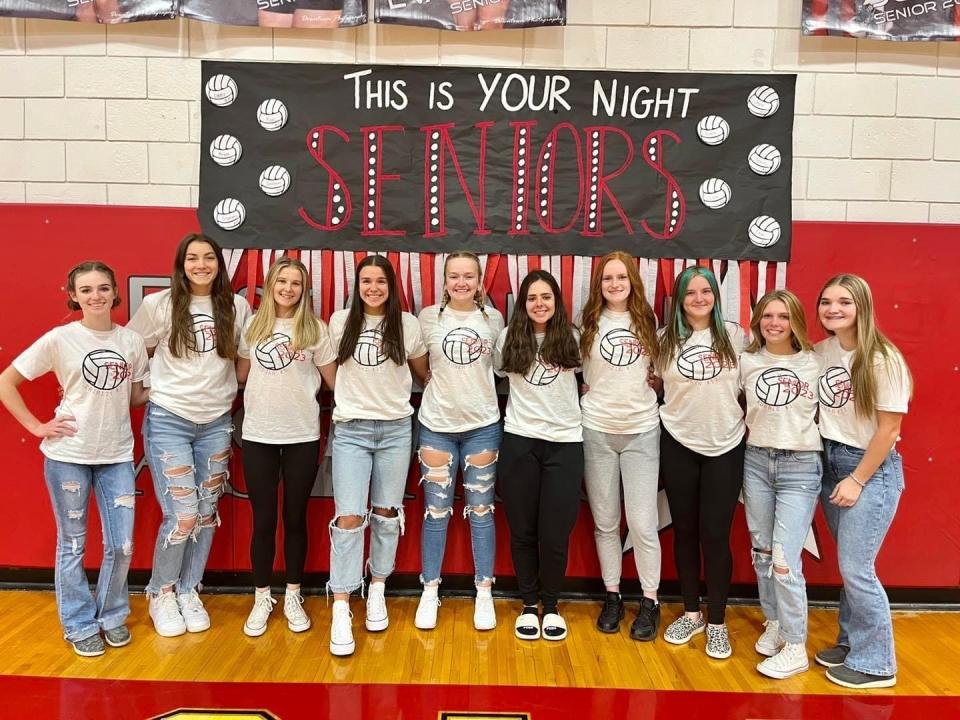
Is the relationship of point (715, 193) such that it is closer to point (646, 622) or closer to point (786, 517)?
point (786, 517)

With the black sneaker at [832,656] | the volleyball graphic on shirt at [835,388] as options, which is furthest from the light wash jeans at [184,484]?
the black sneaker at [832,656]

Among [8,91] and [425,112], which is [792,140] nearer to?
[425,112]

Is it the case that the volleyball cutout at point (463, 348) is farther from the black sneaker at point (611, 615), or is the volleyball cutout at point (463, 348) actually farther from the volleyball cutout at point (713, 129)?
the volleyball cutout at point (713, 129)

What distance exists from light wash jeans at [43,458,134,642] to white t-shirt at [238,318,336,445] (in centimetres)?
59

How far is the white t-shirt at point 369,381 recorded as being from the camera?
2885 mm

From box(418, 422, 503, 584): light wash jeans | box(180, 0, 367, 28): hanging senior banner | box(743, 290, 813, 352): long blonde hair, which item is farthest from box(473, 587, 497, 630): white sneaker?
box(180, 0, 367, 28): hanging senior banner

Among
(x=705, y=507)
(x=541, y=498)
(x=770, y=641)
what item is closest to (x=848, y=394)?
(x=705, y=507)

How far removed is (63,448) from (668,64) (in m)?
3.17

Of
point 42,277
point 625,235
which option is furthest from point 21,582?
point 625,235

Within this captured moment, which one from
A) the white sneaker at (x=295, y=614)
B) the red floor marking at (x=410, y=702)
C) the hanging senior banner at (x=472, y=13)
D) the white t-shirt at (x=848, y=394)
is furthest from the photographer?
the hanging senior banner at (x=472, y=13)

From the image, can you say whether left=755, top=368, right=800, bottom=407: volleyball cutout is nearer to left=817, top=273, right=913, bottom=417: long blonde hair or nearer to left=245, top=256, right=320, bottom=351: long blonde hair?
left=817, top=273, right=913, bottom=417: long blonde hair

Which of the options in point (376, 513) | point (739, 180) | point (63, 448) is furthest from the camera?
point (739, 180)

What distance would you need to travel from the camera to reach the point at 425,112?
10.5 ft

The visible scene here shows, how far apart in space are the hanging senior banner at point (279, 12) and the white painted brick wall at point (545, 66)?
0.05m
